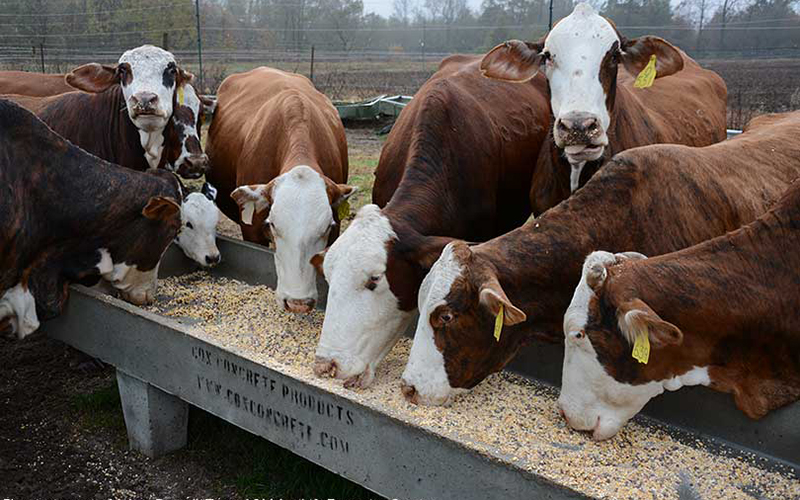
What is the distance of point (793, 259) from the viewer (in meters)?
3.28

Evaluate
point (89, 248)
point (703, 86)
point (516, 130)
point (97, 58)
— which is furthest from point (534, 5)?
point (89, 248)

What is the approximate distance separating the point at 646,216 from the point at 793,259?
30.8 inches

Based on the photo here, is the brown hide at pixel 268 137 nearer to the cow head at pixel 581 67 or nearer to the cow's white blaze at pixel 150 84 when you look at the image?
the cow's white blaze at pixel 150 84

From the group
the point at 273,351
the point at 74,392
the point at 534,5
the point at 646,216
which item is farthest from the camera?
the point at 534,5

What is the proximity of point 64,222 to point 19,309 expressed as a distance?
1.76 feet

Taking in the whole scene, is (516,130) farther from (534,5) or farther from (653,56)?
(534,5)

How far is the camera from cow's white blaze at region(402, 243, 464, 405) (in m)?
3.59

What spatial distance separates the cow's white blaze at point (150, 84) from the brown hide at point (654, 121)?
2707 mm

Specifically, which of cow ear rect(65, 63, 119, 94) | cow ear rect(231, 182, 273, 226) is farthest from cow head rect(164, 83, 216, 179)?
cow ear rect(231, 182, 273, 226)

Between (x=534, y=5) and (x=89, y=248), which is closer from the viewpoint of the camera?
(x=89, y=248)

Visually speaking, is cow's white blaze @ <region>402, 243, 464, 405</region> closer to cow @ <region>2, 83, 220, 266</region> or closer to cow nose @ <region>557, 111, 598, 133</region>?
cow nose @ <region>557, 111, 598, 133</region>

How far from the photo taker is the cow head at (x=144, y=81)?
5.71 m

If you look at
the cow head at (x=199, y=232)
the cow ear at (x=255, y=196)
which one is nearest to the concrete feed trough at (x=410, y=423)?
the cow ear at (x=255, y=196)

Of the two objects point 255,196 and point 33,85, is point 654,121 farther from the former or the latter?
point 33,85
